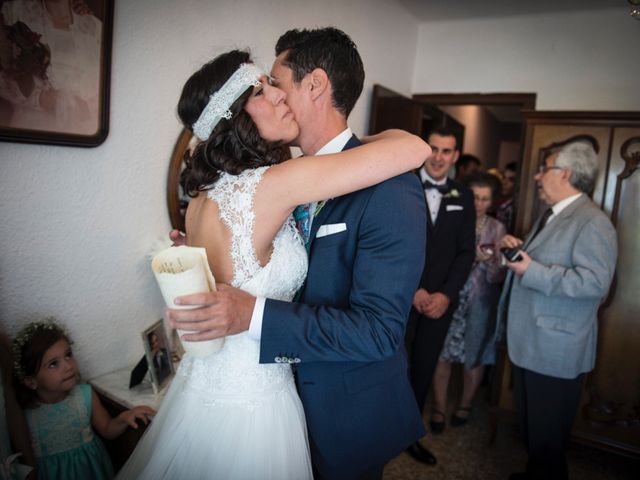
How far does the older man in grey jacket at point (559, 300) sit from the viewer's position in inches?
93.0

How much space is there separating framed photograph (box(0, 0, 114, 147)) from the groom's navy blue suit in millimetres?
1037

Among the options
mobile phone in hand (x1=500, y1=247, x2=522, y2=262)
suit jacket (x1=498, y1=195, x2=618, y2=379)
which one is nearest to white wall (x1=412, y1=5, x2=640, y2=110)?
suit jacket (x1=498, y1=195, x2=618, y2=379)

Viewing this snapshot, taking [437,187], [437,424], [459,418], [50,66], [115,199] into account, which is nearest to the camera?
[50,66]

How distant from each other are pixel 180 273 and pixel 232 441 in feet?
1.93

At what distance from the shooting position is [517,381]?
2.73 meters

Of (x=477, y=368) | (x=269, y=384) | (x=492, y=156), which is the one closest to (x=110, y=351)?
(x=269, y=384)

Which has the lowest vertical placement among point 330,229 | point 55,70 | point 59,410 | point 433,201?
point 59,410

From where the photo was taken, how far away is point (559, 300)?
2.47 metres

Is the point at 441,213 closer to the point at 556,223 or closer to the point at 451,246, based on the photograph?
the point at 451,246

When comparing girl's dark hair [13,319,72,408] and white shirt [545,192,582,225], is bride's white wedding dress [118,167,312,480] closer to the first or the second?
girl's dark hair [13,319,72,408]

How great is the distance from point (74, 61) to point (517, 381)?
2.81m

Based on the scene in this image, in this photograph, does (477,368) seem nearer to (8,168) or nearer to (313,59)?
(313,59)

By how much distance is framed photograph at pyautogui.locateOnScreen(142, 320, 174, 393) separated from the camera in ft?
6.39

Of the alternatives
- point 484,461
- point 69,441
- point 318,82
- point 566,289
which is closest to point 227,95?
point 318,82
